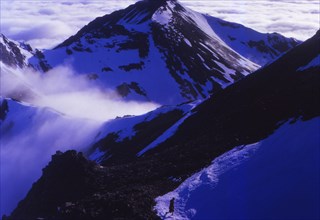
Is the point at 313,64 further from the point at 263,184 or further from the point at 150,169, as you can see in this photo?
the point at 263,184

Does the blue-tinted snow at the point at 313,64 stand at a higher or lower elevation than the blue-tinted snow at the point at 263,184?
higher

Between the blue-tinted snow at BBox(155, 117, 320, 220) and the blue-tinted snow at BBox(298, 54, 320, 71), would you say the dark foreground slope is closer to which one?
the blue-tinted snow at BBox(298, 54, 320, 71)

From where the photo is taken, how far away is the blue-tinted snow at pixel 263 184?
28703 millimetres

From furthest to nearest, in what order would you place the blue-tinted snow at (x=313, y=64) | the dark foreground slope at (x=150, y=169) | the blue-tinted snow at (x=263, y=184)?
1. the blue-tinted snow at (x=313, y=64)
2. the dark foreground slope at (x=150, y=169)
3. the blue-tinted snow at (x=263, y=184)

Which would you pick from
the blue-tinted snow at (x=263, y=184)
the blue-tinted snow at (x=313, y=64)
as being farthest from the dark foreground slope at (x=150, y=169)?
the blue-tinted snow at (x=263, y=184)

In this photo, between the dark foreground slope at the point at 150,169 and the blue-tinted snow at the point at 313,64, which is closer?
the dark foreground slope at the point at 150,169

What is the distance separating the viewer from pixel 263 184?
103ft

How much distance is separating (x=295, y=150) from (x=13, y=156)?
8455 centimetres

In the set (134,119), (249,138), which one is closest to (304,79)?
(249,138)

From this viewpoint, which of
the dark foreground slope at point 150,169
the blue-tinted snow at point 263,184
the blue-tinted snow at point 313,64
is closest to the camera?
the blue-tinted snow at point 263,184

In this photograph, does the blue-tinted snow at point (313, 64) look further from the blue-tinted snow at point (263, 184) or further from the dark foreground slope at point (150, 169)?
the blue-tinted snow at point (263, 184)

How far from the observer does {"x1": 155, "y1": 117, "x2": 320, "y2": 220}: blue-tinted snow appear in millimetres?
28703

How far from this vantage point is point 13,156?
→ 104625mm

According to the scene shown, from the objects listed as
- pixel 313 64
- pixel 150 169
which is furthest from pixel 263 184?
pixel 313 64
